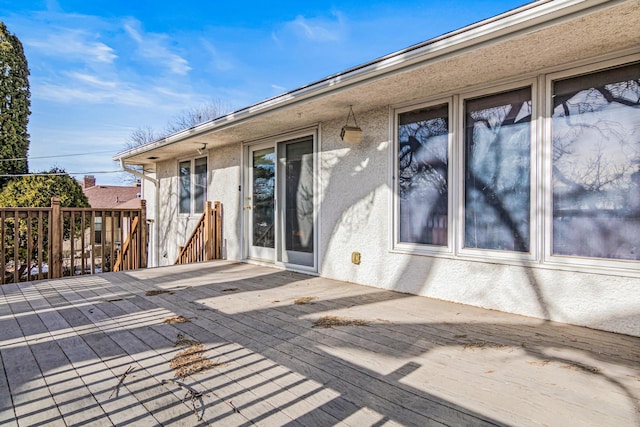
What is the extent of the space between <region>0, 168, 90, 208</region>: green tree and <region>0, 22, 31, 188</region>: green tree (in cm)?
267

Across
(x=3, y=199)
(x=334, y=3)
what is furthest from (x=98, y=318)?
(x=334, y=3)

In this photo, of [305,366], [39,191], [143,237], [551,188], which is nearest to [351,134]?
[551,188]

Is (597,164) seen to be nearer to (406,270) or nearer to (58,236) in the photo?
(406,270)

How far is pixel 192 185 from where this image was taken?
7.43m

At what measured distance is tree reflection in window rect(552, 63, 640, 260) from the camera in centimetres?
263

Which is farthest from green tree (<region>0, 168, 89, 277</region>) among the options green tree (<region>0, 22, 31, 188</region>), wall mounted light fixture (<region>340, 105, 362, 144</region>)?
wall mounted light fixture (<region>340, 105, 362, 144</region>)

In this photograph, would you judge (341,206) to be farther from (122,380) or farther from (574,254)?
(122,380)

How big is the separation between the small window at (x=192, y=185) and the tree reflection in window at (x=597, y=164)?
230 inches

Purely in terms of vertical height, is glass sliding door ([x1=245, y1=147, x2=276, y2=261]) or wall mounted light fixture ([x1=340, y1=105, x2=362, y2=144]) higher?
wall mounted light fixture ([x1=340, y1=105, x2=362, y2=144])

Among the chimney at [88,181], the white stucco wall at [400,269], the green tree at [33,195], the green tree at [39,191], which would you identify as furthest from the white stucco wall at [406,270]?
the chimney at [88,181]

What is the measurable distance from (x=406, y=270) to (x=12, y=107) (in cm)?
1162

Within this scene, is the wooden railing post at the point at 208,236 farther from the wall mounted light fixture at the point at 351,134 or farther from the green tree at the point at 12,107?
the green tree at the point at 12,107

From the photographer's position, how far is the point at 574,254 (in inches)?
113

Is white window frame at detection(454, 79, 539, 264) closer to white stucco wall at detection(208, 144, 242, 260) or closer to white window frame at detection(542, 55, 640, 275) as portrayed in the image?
white window frame at detection(542, 55, 640, 275)
